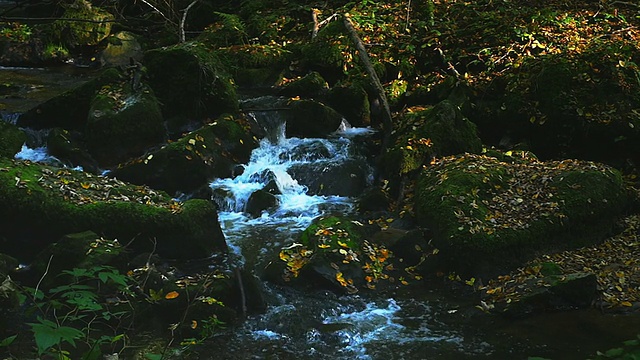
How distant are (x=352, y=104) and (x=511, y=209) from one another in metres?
5.24

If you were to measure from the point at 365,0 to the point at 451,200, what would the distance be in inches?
374

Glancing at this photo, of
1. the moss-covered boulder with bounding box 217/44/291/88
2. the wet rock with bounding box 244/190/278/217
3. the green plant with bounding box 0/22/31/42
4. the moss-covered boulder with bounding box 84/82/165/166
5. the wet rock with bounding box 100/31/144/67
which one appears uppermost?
the green plant with bounding box 0/22/31/42

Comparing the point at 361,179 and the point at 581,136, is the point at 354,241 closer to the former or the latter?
the point at 361,179

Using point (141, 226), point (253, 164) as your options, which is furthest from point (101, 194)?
point (253, 164)

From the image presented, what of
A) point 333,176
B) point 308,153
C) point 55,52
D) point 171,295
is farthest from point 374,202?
point 55,52

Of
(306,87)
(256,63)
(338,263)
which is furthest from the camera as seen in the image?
(256,63)

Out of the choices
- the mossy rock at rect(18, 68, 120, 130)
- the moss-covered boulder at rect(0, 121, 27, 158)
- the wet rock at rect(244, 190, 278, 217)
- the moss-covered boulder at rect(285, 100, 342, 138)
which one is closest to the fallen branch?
the moss-covered boulder at rect(285, 100, 342, 138)

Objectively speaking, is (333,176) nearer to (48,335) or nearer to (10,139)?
(10,139)

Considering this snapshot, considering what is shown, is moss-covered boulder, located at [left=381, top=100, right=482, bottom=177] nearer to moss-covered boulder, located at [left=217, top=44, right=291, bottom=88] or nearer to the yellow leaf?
moss-covered boulder, located at [left=217, top=44, right=291, bottom=88]

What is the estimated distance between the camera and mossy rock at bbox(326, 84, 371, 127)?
1253cm

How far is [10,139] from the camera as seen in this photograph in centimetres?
1018

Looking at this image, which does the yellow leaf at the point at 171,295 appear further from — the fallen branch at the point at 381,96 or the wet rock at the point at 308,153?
the fallen branch at the point at 381,96

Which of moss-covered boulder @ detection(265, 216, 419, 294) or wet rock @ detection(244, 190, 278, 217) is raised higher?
wet rock @ detection(244, 190, 278, 217)

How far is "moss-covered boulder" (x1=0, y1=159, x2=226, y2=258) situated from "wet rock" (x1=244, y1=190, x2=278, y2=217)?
1.72 meters
